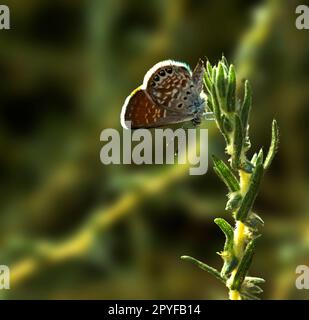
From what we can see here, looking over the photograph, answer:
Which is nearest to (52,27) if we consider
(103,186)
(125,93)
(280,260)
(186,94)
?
(125,93)

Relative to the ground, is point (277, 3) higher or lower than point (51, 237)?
higher

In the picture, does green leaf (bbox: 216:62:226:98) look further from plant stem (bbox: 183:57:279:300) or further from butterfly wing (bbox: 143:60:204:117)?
butterfly wing (bbox: 143:60:204:117)

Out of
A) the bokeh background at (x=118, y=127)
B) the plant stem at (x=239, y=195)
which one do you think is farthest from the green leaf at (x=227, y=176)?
the bokeh background at (x=118, y=127)

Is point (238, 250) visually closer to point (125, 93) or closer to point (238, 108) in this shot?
point (238, 108)

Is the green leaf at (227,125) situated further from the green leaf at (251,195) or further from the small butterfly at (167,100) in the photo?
the small butterfly at (167,100)

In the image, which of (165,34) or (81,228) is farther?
(165,34)

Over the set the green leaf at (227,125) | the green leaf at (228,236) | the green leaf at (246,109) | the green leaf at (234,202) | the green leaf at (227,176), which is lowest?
the green leaf at (228,236)

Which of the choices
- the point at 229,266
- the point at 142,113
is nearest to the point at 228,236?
the point at 229,266

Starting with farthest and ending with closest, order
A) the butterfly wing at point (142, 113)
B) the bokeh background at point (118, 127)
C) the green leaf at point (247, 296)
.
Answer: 1. the bokeh background at point (118, 127)
2. the butterfly wing at point (142, 113)
3. the green leaf at point (247, 296)
